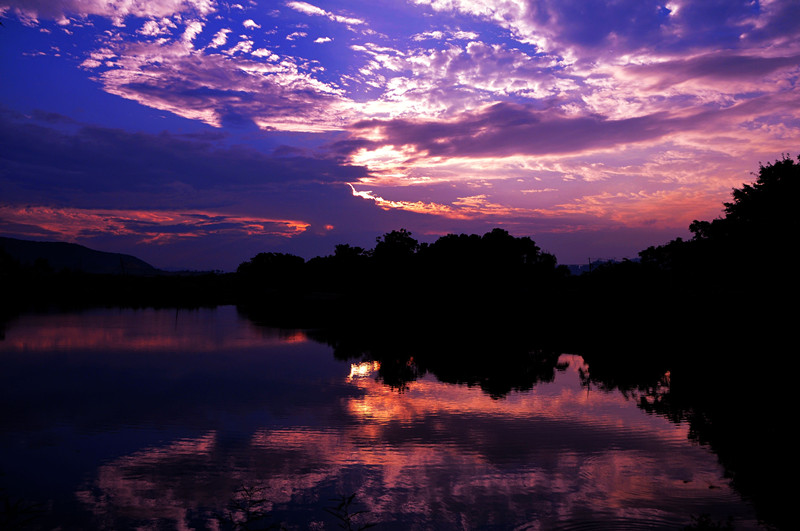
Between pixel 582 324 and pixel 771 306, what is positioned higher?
pixel 771 306

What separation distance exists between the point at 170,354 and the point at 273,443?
19.6 metres

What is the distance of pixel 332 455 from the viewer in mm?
13398

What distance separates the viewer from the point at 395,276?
67312 millimetres

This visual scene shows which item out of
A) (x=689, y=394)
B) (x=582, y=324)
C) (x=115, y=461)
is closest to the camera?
(x=115, y=461)

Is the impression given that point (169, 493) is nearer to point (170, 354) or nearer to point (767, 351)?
point (170, 354)

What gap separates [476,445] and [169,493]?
25.2ft

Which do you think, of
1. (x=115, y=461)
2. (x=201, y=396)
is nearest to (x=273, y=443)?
(x=115, y=461)

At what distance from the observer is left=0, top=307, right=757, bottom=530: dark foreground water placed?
1019 cm

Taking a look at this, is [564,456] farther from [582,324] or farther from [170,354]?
[582,324]

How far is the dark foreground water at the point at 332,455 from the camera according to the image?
1019 cm

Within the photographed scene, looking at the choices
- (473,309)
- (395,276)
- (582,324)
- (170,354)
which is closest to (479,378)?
(170,354)

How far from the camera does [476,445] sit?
1459cm

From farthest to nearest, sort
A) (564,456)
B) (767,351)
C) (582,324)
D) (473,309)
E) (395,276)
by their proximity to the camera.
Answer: (395,276) → (473,309) → (582,324) → (767,351) → (564,456)

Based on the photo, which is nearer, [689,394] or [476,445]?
[476,445]
